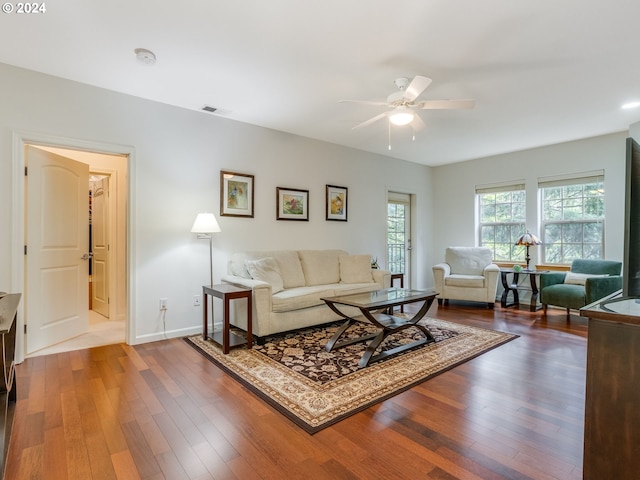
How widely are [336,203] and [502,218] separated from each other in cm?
304

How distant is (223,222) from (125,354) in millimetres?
1688

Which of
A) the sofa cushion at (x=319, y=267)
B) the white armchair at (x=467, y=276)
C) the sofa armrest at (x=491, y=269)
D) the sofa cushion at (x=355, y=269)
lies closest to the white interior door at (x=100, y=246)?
the sofa cushion at (x=319, y=267)

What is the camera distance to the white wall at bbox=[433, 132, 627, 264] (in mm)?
4613

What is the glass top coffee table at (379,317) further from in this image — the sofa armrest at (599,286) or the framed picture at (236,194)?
the sofa armrest at (599,286)

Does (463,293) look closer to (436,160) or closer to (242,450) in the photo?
(436,160)

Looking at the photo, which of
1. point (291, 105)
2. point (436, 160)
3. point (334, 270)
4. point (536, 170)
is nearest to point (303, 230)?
point (334, 270)

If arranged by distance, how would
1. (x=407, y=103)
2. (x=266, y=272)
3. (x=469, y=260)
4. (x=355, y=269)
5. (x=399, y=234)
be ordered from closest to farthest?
1. (x=407, y=103)
2. (x=266, y=272)
3. (x=355, y=269)
4. (x=469, y=260)
5. (x=399, y=234)

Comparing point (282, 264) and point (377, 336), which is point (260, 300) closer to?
point (282, 264)

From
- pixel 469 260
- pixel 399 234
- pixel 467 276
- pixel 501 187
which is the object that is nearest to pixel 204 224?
pixel 399 234

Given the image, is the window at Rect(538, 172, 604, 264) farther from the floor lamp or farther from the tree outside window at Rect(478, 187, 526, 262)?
the floor lamp

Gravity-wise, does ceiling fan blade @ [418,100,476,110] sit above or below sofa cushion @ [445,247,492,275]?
above

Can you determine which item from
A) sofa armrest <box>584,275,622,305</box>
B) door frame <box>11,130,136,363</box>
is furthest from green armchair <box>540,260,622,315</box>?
door frame <box>11,130,136,363</box>

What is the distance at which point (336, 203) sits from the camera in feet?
17.0

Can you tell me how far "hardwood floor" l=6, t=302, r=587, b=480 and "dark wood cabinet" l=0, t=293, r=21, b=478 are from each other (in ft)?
0.20
